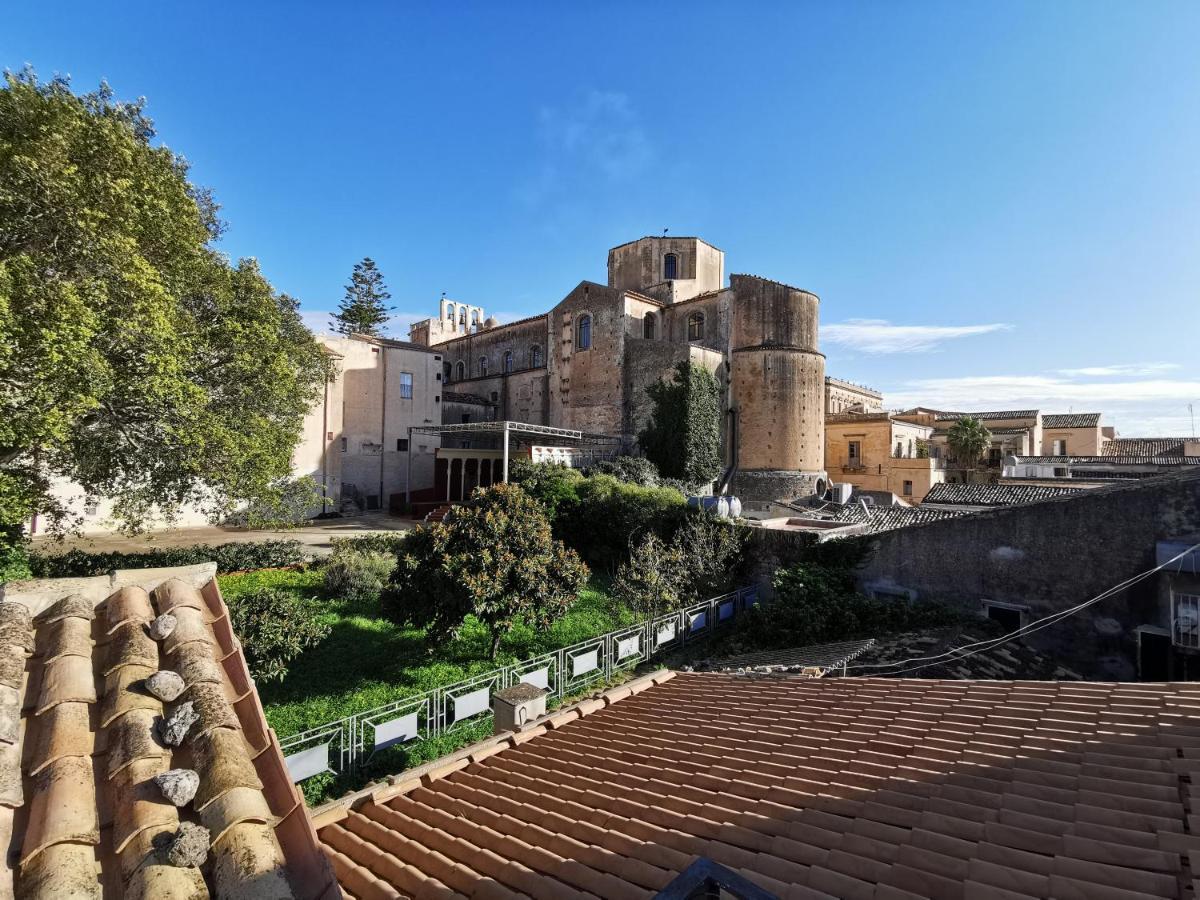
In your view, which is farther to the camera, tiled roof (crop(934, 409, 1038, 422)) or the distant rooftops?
tiled roof (crop(934, 409, 1038, 422))

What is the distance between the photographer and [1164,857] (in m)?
2.52

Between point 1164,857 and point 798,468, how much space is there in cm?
2791

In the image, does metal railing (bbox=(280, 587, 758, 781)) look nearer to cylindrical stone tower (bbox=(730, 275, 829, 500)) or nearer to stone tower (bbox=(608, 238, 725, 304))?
cylindrical stone tower (bbox=(730, 275, 829, 500))

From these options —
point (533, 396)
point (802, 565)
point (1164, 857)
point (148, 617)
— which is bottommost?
point (802, 565)

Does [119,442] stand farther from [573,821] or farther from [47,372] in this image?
[573,821]

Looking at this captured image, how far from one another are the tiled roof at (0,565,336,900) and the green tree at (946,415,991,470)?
44.8m

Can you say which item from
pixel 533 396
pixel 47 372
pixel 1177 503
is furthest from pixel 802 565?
pixel 533 396

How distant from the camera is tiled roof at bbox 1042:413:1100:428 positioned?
140ft

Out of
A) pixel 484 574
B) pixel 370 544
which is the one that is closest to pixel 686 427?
pixel 370 544

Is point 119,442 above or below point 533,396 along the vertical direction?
below

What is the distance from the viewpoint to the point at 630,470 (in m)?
26.2

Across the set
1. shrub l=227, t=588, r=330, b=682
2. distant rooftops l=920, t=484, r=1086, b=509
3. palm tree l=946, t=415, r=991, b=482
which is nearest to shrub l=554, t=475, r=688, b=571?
shrub l=227, t=588, r=330, b=682

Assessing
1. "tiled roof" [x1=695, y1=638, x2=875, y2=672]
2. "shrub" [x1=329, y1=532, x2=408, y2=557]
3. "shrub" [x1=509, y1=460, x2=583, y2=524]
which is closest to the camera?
"tiled roof" [x1=695, y1=638, x2=875, y2=672]

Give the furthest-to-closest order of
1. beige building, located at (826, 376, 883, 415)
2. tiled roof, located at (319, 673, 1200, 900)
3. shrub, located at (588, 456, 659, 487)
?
beige building, located at (826, 376, 883, 415), shrub, located at (588, 456, 659, 487), tiled roof, located at (319, 673, 1200, 900)
